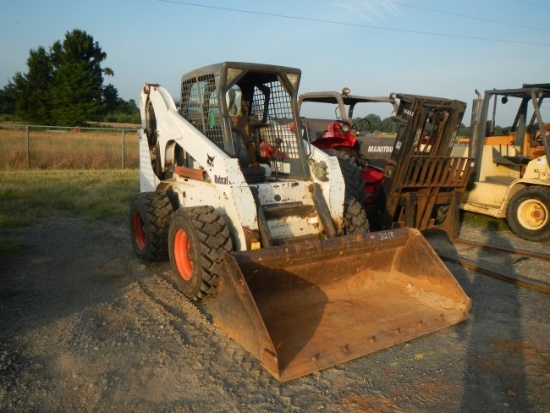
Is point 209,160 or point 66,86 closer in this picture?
point 209,160

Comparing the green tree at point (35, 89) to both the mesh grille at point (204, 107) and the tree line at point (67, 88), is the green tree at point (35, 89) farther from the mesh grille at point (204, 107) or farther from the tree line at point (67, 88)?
the mesh grille at point (204, 107)

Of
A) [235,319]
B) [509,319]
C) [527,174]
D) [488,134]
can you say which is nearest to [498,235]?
[527,174]

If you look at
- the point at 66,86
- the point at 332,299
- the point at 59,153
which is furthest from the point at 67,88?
the point at 332,299

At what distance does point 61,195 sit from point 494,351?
383 inches

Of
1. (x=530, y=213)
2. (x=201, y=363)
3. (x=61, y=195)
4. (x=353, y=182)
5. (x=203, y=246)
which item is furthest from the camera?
(x=61, y=195)

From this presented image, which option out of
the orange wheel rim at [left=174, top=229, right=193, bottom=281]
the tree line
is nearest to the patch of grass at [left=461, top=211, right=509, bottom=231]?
the orange wheel rim at [left=174, top=229, right=193, bottom=281]

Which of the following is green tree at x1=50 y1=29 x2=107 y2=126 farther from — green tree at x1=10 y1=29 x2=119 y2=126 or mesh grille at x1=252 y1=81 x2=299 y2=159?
mesh grille at x1=252 y1=81 x2=299 y2=159

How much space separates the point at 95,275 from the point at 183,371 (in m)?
2.67

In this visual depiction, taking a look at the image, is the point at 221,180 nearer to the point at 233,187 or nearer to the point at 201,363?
the point at 233,187

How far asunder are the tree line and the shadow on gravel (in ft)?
136

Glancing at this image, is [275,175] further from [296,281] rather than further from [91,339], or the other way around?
[91,339]

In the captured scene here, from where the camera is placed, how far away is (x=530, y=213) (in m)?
7.86

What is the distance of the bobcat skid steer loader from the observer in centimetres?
368

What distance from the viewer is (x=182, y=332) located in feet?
13.3
